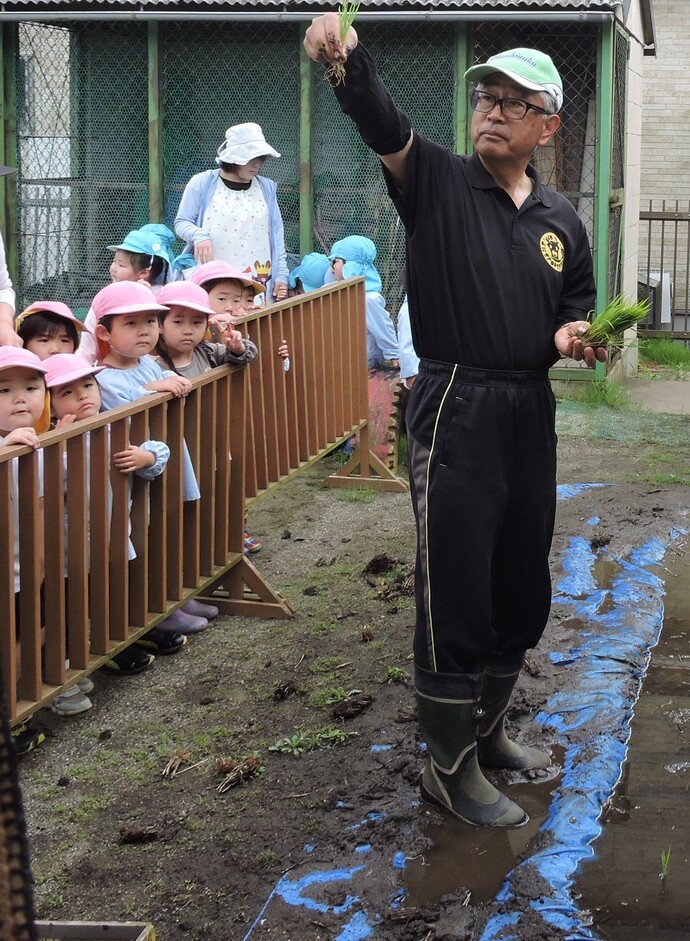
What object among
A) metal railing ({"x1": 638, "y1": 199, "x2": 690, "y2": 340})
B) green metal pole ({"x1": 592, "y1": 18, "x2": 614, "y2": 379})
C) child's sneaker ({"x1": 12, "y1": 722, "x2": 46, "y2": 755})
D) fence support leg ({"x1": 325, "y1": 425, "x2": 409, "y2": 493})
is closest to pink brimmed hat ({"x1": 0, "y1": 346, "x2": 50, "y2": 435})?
child's sneaker ({"x1": 12, "y1": 722, "x2": 46, "y2": 755})

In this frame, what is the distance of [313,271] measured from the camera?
30.6ft

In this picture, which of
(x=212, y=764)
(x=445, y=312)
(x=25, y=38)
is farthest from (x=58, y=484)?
(x=25, y=38)

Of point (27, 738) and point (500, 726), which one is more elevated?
point (500, 726)

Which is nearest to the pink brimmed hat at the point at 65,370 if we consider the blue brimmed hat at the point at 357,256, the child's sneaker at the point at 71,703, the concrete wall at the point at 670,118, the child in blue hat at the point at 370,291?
the child's sneaker at the point at 71,703

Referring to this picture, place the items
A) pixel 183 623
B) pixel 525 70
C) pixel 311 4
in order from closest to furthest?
pixel 525 70, pixel 183 623, pixel 311 4

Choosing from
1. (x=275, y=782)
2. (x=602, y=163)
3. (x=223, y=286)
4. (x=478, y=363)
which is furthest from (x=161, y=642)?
(x=602, y=163)

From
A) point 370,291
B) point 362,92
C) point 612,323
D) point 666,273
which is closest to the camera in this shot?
point 362,92

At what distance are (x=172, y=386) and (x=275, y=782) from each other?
5.28 ft

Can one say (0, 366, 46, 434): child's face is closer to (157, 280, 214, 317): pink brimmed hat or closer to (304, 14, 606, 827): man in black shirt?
(157, 280, 214, 317): pink brimmed hat

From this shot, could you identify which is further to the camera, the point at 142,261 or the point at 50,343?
the point at 142,261

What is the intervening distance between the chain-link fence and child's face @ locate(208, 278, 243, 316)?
14.5 feet

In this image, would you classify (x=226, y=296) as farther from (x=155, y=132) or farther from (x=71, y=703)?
(x=155, y=132)

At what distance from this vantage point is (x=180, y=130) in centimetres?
1062

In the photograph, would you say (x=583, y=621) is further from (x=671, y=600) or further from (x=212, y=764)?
(x=212, y=764)
